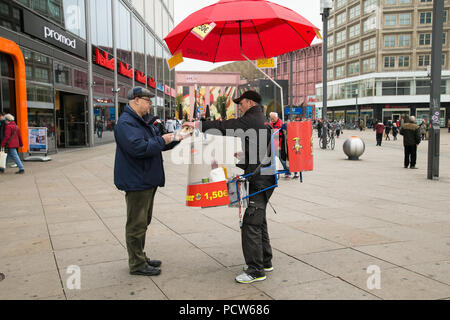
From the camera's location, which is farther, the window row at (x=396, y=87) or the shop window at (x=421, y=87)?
the window row at (x=396, y=87)

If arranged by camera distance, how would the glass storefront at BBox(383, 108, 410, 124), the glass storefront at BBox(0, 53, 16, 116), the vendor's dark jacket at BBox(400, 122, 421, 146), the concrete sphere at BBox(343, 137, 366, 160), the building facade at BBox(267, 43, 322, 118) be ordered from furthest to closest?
the building facade at BBox(267, 43, 322, 118) < the glass storefront at BBox(383, 108, 410, 124) < the concrete sphere at BBox(343, 137, 366, 160) < the glass storefront at BBox(0, 53, 16, 116) < the vendor's dark jacket at BBox(400, 122, 421, 146)

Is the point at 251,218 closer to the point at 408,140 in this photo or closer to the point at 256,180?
the point at 256,180

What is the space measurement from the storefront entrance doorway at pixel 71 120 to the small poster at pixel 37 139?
19.8 feet

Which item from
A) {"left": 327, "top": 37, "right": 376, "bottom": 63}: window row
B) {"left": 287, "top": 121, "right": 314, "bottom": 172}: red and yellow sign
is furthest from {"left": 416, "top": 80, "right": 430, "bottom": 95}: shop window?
{"left": 287, "top": 121, "right": 314, "bottom": 172}: red and yellow sign

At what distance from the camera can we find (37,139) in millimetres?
15250

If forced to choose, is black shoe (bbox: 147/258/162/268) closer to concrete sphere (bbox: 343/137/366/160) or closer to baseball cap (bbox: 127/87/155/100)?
baseball cap (bbox: 127/87/155/100)

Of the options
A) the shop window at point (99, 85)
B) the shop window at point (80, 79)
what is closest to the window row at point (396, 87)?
the shop window at point (99, 85)

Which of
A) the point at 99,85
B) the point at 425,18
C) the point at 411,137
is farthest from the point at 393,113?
the point at 411,137

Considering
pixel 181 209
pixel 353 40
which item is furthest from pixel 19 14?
pixel 353 40

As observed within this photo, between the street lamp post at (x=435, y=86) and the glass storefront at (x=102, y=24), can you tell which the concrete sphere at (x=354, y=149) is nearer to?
the street lamp post at (x=435, y=86)

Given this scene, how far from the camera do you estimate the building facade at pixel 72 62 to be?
48.5 ft

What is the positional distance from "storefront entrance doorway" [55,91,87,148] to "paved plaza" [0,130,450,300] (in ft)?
42.4

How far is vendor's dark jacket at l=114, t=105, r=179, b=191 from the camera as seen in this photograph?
373cm

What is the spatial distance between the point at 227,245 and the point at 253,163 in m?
1.58
